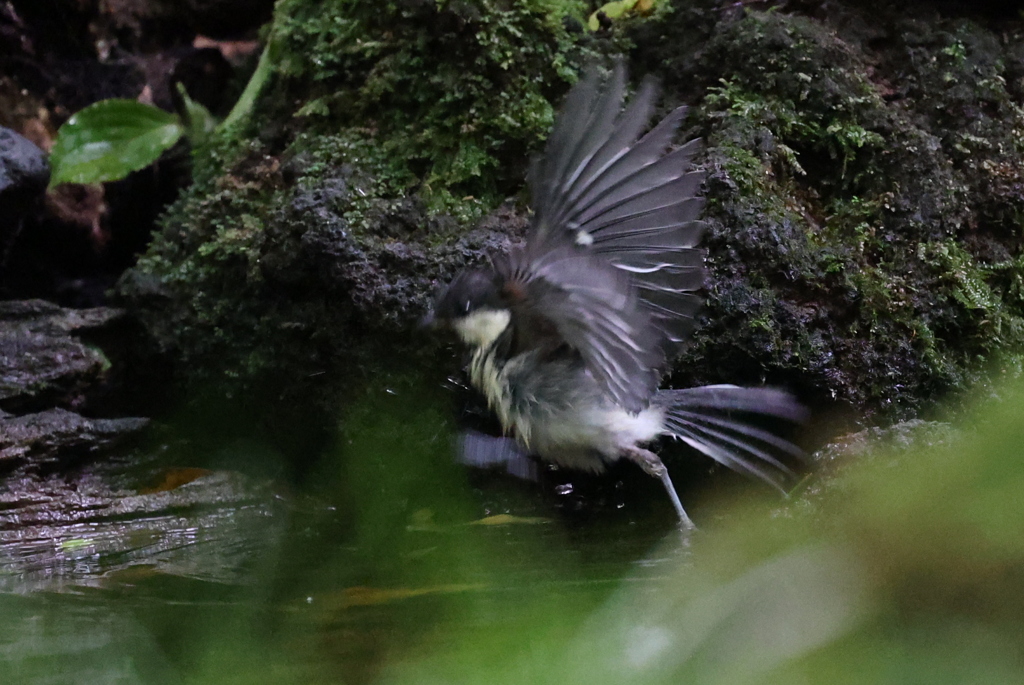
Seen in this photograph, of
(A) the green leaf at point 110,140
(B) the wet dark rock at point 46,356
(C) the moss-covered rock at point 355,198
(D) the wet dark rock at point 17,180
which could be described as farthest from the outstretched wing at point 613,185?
(A) the green leaf at point 110,140

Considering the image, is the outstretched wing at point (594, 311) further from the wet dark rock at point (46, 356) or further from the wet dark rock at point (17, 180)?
the wet dark rock at point (17, 180)

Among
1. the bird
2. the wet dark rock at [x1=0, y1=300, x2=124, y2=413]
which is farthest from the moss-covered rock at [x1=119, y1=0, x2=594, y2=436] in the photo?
the bird

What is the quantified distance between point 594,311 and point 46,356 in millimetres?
2036

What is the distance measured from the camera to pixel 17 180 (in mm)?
2686

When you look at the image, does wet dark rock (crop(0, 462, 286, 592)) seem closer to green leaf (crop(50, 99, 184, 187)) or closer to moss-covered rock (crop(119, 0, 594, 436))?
moss-covered rock (crop(119, 0, 594, 436))

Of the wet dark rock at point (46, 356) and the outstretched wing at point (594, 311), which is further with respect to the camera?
the wet dark rock at point (46, 356)

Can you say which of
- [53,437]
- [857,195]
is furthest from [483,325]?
[53,437]

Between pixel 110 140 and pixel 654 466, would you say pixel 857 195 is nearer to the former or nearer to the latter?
pixel 654 466

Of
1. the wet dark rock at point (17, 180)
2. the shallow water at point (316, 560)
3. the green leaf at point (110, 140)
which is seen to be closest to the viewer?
the shallow water at point (316, 560)

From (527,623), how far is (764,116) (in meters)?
1.66

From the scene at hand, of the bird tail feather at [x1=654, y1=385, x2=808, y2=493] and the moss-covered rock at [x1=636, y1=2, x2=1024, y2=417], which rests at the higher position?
the moss-covered rock at [x1=636, y1=2, x2=1024, y2=417]

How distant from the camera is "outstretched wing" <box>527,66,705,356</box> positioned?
1576 mm

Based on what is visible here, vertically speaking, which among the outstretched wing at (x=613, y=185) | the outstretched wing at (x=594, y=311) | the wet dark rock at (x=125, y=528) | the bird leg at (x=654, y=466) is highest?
the outstretched wing at (x=613, y=185)

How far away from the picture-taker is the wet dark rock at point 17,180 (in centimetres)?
267
